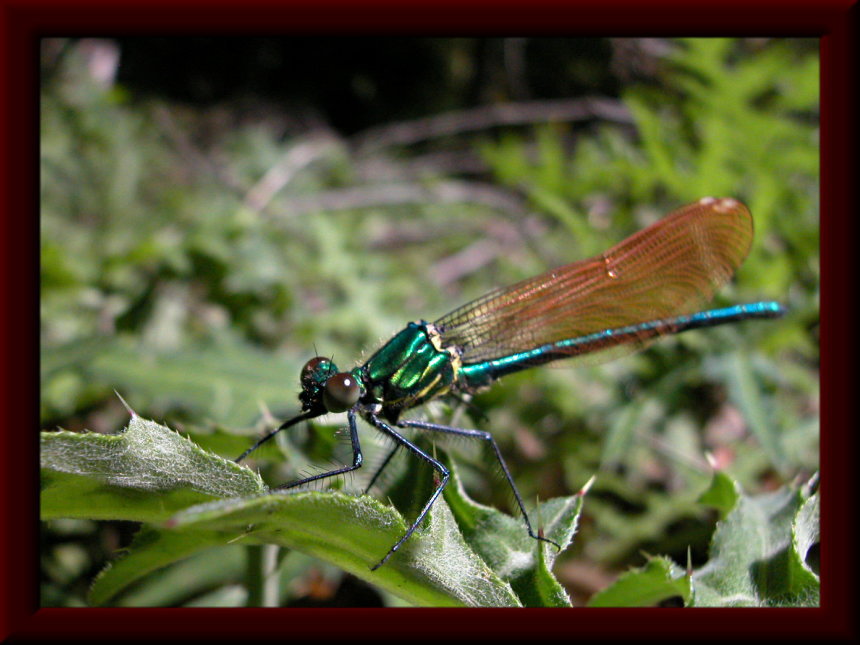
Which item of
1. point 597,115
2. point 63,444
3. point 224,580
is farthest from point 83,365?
point 597,115

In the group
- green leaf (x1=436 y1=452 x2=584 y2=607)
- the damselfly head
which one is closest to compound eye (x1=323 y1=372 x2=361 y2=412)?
the damselfly head

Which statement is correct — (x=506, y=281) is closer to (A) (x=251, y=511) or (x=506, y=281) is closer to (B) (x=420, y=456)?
(B) (x=420, y=456)

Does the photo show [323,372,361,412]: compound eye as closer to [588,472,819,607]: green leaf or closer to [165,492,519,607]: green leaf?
[165,492,519,607]: green leaf

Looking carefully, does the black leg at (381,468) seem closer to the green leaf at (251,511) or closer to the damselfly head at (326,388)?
the damselfly head at (326,388)

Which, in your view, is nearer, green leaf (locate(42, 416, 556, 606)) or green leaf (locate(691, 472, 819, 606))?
green leaf (locate(42, 416, 556, 606))

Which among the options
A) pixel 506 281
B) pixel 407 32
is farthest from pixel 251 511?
pixel 506 281

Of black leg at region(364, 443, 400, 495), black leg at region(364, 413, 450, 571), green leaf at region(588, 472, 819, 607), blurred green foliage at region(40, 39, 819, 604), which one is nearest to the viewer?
black leg at region(364, 413, 450, 571)

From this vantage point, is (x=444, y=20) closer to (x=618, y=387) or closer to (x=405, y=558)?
(x=405, y=558)

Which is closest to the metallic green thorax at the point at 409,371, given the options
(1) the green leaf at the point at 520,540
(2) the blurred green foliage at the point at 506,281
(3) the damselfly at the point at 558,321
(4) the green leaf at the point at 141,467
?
(3) the damselfly at the point at 558,321
